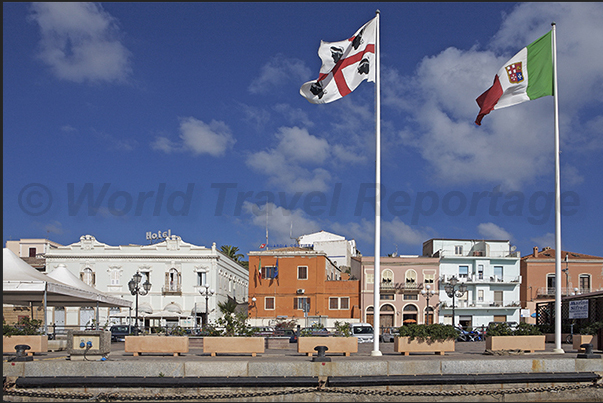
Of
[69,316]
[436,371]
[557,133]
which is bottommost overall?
[69,316]

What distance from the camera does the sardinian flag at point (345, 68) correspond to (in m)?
16.9

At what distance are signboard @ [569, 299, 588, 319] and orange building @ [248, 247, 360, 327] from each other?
27136mm

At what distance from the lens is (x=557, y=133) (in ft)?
56.5

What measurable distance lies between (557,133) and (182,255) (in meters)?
Answer: 39.3

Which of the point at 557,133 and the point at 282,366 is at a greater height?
the point at 557,133

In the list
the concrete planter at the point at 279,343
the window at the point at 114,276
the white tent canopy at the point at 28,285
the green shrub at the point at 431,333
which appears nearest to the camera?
the green shrub at the point at 431,333

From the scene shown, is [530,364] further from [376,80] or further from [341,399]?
[376,80]

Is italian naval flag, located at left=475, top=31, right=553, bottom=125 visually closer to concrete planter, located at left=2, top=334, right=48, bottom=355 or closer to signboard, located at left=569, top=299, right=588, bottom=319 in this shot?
signboard, located at left=569, top=299, right=588, bottom=319

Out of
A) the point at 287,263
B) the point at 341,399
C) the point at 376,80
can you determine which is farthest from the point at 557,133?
the point at 287,263

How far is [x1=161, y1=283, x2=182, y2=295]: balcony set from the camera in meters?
50.6

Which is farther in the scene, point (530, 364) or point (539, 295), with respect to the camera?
point (539, 295)

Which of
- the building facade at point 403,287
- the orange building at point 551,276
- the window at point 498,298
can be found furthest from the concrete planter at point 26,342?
the orange building at point 551,276

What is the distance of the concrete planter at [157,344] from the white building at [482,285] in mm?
43878

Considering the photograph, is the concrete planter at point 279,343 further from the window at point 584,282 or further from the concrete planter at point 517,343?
the window at point 584,282
